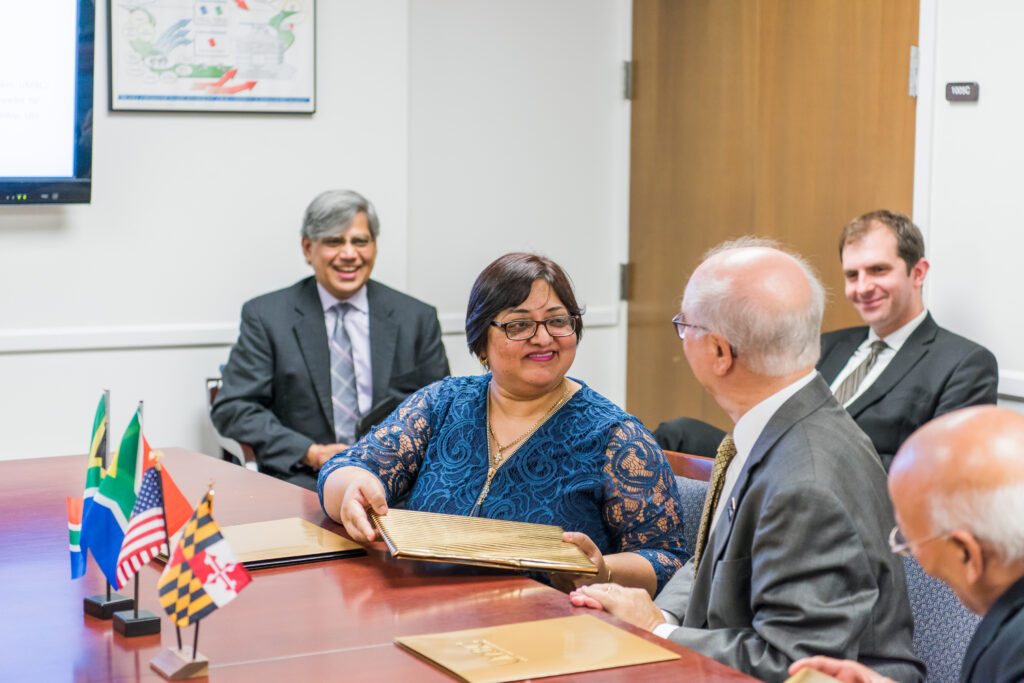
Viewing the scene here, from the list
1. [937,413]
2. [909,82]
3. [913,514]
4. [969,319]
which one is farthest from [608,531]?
[909,82]

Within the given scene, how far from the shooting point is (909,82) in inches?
152

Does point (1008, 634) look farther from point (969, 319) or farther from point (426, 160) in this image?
point (426, 160)

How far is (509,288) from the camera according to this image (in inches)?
102

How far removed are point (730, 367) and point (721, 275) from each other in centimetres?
15

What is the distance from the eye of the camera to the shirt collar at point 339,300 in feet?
14.0

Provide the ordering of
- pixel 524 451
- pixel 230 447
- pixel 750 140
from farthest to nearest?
pixel 750 140 → pixel 230 447 → pixel 524 451

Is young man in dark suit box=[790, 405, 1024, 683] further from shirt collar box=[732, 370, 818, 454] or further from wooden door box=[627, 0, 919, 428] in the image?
wooden door box=[627, 0, 919, 428]

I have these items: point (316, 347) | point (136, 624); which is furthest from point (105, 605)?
point (316, 347)

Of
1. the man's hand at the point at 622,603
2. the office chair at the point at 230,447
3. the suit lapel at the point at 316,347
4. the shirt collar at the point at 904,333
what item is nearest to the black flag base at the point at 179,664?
the man's hand at the point at 622,603

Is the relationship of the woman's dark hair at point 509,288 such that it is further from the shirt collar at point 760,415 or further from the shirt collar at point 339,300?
the shirt collar at point 339,300

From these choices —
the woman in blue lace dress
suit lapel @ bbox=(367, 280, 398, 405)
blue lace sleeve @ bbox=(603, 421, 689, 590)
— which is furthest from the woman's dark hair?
suit lapel @ bbox=(367, 280, 398, 405)

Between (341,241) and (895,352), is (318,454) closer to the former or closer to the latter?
(341,241)

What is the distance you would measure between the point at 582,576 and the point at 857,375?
1.93 metres

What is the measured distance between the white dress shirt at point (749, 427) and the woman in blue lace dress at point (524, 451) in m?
0.37
